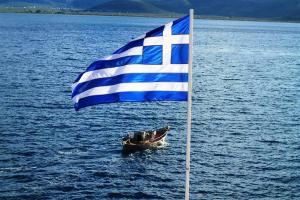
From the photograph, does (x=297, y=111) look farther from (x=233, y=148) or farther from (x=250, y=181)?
(x=250, y=181)

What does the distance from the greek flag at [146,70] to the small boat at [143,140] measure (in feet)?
138

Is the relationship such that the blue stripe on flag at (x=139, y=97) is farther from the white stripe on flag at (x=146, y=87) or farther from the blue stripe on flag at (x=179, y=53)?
the blue stripe on flag at (x=179, y=53)

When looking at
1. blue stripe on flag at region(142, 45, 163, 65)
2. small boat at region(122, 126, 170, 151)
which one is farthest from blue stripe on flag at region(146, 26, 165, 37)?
small boat at region(122, 126, 170, 151)

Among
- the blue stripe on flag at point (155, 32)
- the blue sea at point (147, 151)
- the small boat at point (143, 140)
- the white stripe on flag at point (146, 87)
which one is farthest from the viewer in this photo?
the small boat at point (143, 140)

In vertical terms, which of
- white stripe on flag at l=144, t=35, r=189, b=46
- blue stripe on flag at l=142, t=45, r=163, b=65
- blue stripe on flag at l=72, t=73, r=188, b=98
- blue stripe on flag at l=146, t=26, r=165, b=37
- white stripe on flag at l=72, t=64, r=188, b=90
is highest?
blue stripe on flag at l=146, t=26, r=165, b=37

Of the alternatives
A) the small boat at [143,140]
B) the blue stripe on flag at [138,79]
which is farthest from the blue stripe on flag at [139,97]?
the small boat at [143,140]

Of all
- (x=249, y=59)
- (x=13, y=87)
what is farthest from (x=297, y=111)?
(x=249, y=59)

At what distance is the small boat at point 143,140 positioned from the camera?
216ft

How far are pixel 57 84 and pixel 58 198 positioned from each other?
2597 inches

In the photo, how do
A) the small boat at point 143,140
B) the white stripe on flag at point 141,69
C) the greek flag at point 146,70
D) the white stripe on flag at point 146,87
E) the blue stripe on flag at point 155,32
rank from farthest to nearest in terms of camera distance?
the small boat at point 143,140, the white stripe on flag at point 146,87, the white stripe on flag at point 141,69, the greek flag at point 146,70, the blue stripe on flag at point 155,32

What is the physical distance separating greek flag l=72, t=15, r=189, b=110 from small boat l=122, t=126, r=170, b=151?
138 ft

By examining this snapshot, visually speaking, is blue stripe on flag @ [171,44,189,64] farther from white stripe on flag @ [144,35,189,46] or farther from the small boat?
the small boat

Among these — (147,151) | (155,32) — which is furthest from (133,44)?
(147,151)

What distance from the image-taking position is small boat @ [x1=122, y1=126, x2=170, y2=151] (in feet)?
216
